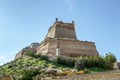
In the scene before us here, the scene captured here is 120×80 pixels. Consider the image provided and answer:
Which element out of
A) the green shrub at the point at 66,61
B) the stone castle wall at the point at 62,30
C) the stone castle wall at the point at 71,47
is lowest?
the green shrub at the point at 66,61

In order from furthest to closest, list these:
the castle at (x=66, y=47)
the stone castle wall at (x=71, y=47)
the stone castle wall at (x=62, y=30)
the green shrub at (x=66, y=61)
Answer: the stone castle wall at (x=62, y=30) < the stone castle wall at (x=71, y=47) < the castle at (x=66, y=47) < the green shrub at (x=66, y=61)

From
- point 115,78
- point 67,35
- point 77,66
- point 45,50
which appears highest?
point 67,35

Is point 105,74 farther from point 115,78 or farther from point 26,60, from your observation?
point 26,60

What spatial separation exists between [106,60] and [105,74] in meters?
19.1

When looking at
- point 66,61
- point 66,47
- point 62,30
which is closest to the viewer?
point 66,61

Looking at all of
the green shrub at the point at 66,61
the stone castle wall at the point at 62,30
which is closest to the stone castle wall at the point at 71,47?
the stone castle wall at the point at 62,30

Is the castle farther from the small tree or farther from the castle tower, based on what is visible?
the small tree

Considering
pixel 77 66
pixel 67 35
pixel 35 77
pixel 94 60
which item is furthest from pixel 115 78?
pixel 67 35

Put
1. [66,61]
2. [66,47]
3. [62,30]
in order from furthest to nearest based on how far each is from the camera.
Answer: [62,30] < [66,47] < [66,61]

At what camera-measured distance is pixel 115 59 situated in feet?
135

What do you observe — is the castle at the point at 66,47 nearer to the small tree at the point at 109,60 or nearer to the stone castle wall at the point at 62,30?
the stone castle wall at the point at 62,30

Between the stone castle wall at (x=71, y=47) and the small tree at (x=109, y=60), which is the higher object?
the stone castle wall at (x=71, y=47)

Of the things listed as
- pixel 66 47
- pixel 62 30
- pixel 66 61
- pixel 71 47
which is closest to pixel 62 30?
pixel 62 30

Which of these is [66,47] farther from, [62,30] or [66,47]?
[62,30]
